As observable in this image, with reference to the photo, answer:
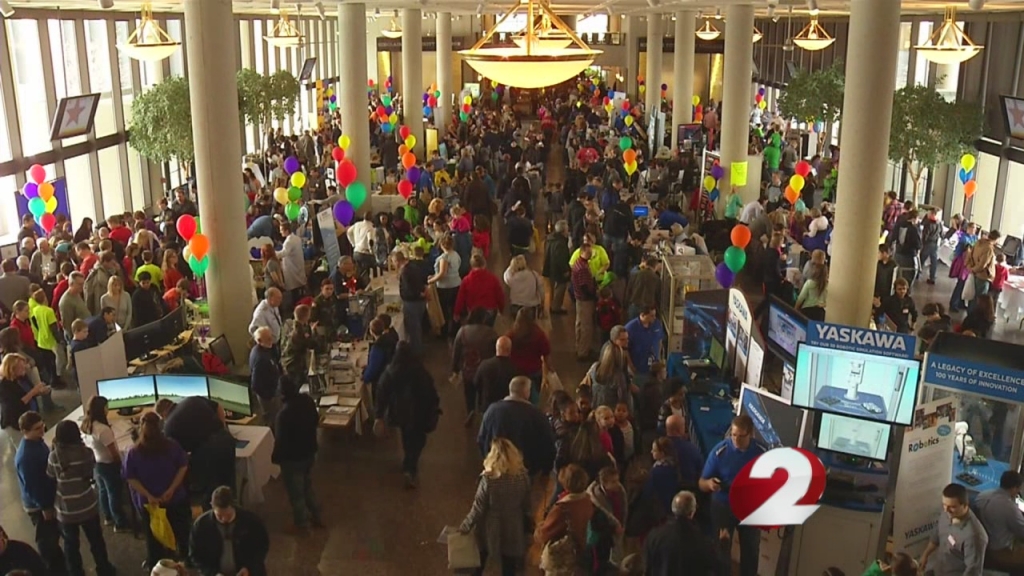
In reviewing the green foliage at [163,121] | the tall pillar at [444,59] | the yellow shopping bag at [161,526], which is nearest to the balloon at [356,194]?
the green foliage at [163,121]

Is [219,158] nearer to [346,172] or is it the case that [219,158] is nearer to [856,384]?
[346,172]

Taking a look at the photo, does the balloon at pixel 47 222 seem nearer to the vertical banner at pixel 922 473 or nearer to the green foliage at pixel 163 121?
the green foliage at pixel 163 121

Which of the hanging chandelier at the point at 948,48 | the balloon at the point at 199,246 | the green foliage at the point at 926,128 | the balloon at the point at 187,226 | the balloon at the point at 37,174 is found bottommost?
the balloon at the point at 199,246

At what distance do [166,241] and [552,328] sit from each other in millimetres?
4525

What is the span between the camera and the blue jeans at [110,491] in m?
6.39

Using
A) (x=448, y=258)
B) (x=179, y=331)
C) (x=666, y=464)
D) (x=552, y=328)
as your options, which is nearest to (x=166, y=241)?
(x=179, y=331)

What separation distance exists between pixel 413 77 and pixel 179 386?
15.8 m

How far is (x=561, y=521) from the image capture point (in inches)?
205

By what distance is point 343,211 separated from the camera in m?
12.6

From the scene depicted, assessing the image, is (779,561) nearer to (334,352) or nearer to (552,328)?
(334,352)

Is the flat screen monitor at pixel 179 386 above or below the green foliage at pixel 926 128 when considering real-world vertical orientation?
below

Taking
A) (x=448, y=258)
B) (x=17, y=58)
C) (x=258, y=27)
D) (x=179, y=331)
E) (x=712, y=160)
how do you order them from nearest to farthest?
(x=179, y=331) < (x=448, y=258) < (x=17, y=58) < (x=712, y=160) < (x=258, y=27)

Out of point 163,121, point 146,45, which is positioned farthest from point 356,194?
point 146,45

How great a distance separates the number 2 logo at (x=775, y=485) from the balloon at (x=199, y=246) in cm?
589
